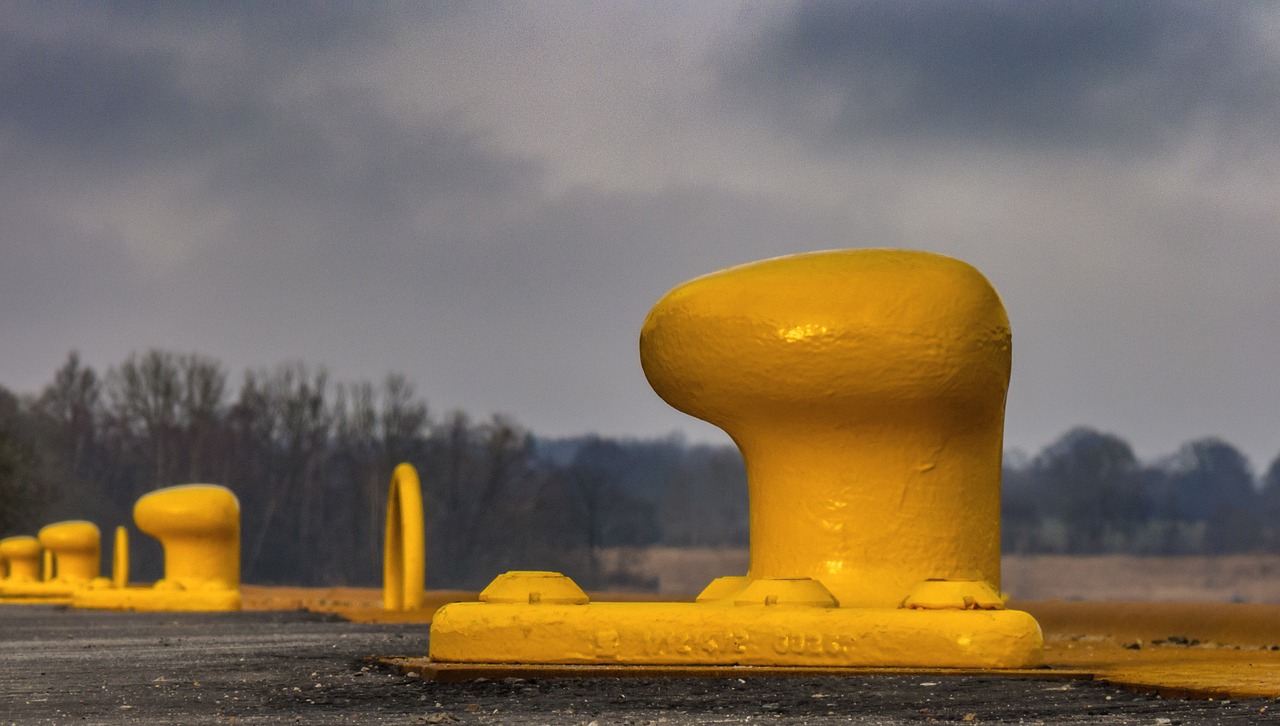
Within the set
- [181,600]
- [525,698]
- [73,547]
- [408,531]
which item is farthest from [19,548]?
[525,698]

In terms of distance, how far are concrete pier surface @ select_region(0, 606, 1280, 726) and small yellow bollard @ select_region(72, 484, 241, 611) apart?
11029 millimetres

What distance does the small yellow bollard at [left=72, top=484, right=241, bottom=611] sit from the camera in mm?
22500

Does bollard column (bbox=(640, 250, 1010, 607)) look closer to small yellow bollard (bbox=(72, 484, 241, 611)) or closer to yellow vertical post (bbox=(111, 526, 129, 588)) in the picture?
small yellow bollard (bbox=(72, 484, 241, 611))

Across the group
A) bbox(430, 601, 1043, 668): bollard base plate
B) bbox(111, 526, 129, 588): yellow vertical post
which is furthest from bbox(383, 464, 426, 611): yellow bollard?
bbox(111, 526, 129, 588): yellow vertical post

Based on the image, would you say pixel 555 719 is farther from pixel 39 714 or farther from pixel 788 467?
pixel 788 467

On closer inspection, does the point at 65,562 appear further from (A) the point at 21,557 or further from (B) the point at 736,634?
(B) the point at 736,634

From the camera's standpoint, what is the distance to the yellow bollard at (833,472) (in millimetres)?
9195

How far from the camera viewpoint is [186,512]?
22.3 metres

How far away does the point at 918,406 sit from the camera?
10.0m

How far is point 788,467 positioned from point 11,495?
35.5m

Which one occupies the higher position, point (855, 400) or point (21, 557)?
point (855, 400)

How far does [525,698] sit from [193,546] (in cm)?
1625

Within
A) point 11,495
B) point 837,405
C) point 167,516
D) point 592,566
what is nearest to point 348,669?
point 837,405

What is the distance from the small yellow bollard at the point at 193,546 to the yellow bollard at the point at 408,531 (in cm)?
460
